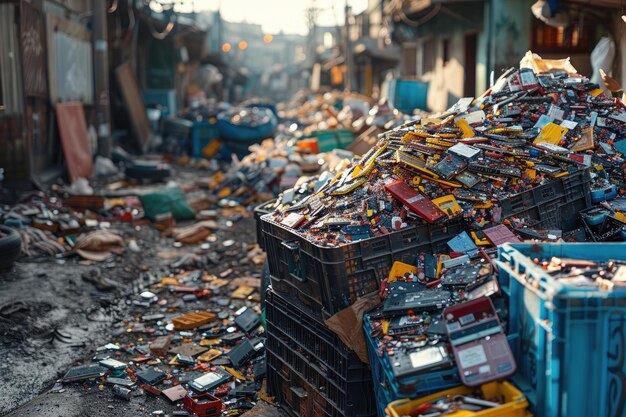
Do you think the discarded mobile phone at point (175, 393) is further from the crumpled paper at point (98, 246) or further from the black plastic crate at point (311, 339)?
the crumpled paper at point (98, 246)

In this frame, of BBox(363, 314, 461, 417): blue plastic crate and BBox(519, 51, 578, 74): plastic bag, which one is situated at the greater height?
BBox(519, 51, 578, 74): plastic bag

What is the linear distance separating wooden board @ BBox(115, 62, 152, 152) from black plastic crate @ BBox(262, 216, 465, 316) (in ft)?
53.5

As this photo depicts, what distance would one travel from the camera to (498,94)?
662 centimetres

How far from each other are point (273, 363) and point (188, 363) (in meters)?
1.25

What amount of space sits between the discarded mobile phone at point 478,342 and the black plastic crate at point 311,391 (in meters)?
0.78

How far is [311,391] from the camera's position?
4.59 m

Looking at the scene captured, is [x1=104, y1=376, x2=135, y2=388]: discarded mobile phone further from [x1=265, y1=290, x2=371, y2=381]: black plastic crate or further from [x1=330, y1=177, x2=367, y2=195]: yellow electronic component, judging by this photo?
[x1=330, y1=177, x2=367, y2=195]: yellow electronic component

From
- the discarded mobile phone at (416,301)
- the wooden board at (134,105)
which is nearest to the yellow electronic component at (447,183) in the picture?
the discarded mobile phone at (416,301)

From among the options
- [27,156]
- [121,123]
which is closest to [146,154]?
[121,123]

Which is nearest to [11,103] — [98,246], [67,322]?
[98,246]

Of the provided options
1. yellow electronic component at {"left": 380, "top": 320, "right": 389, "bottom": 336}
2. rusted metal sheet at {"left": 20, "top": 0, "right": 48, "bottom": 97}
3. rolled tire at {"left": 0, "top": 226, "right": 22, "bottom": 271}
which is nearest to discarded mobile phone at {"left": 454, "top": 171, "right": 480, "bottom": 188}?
yellow electronic component at {"left": 380, "top": 320, "right": 389, "bottom": 336}

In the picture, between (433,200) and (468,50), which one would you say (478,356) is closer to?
(433,200)

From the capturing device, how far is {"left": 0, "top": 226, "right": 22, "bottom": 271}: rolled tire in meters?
7.50

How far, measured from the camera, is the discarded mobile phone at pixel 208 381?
549cm
